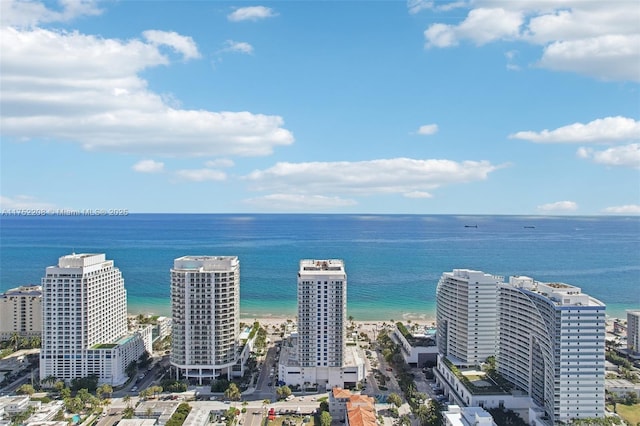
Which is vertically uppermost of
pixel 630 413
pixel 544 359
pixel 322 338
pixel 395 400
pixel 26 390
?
pixel 544 359

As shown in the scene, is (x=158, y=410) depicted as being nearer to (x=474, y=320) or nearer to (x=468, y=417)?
(x=468, y=417)

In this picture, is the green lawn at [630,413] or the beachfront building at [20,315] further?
the beachfront building at [20,315]

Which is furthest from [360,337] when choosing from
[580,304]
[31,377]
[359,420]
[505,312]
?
[31,377]

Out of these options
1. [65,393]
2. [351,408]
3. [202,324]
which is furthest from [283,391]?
[65,393]

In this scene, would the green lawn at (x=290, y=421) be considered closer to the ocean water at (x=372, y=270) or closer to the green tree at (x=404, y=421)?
the green tree at (x=404, y=421)

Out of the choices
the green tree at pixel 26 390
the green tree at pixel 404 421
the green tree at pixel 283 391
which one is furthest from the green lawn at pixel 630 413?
the green tree at pixel 26 390

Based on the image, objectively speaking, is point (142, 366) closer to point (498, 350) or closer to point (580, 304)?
point (498, 350)
